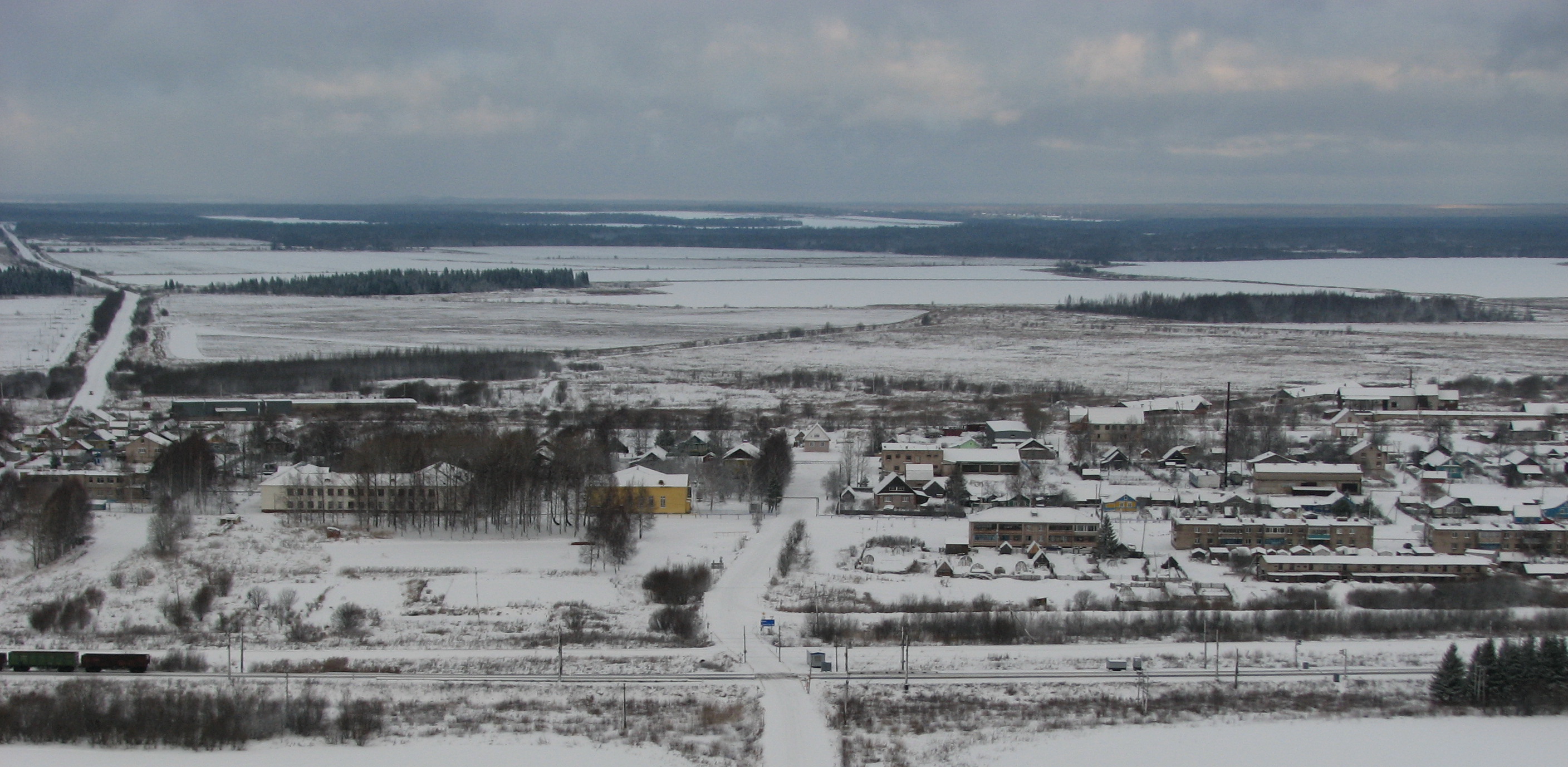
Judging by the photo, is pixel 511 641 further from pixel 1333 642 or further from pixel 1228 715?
pixel 1333 642

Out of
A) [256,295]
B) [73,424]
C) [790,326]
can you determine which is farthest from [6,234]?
→ [73,424]

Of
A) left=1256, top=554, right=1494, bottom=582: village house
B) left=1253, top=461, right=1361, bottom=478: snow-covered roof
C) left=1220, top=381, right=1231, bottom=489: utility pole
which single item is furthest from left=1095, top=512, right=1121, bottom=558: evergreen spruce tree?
left=1253, top=461, right=1361, bottom=478: snow-covered roof

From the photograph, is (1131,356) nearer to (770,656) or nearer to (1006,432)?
(1006,432)

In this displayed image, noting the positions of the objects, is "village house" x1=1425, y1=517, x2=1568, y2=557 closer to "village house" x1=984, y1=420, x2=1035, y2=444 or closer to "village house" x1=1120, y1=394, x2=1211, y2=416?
"village house" x1=984, y1=420, x2=1035, y2=444

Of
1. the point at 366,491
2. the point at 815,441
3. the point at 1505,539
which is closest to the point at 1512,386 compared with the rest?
the point at 1505,539

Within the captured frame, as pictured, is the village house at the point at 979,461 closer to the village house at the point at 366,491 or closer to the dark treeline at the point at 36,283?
the village house at the point at 366,491

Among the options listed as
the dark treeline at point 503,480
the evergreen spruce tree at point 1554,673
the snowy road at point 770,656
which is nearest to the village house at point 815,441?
the dark treeline at point 503,480
